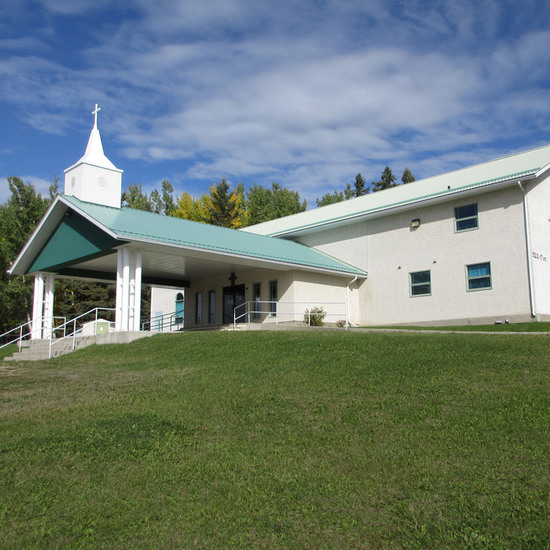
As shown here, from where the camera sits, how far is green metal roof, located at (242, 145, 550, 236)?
1998 cm

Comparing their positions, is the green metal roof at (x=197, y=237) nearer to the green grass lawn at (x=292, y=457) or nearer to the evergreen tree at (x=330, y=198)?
the green grass lawn at (x=292, y=457)

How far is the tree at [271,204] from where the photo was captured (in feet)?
181

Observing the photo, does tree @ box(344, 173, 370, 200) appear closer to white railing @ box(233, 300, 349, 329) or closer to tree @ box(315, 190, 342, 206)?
tree @ box(315, 190, 342, 206)

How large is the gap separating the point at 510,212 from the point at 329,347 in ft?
34.5

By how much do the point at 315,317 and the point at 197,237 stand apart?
6193 millimetres

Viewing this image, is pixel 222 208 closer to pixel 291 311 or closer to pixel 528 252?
pixel 291 311

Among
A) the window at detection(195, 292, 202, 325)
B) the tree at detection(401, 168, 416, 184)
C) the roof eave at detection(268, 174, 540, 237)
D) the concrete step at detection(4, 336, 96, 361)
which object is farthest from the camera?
the tree at detection(401, 168, 416, 184)

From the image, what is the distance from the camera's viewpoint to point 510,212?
19.5 metres

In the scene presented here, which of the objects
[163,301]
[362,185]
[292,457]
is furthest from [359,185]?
[292,457]

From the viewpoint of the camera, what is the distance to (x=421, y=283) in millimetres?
22125

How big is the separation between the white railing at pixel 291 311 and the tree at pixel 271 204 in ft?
98.3

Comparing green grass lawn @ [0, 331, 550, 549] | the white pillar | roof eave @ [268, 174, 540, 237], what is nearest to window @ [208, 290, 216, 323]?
roof eave @ [268, 174, 540, 237]

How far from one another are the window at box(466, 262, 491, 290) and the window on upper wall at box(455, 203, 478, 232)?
1464 mm

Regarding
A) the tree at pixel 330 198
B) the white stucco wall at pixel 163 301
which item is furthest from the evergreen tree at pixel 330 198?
the white stucco wall at pixel 163 301
